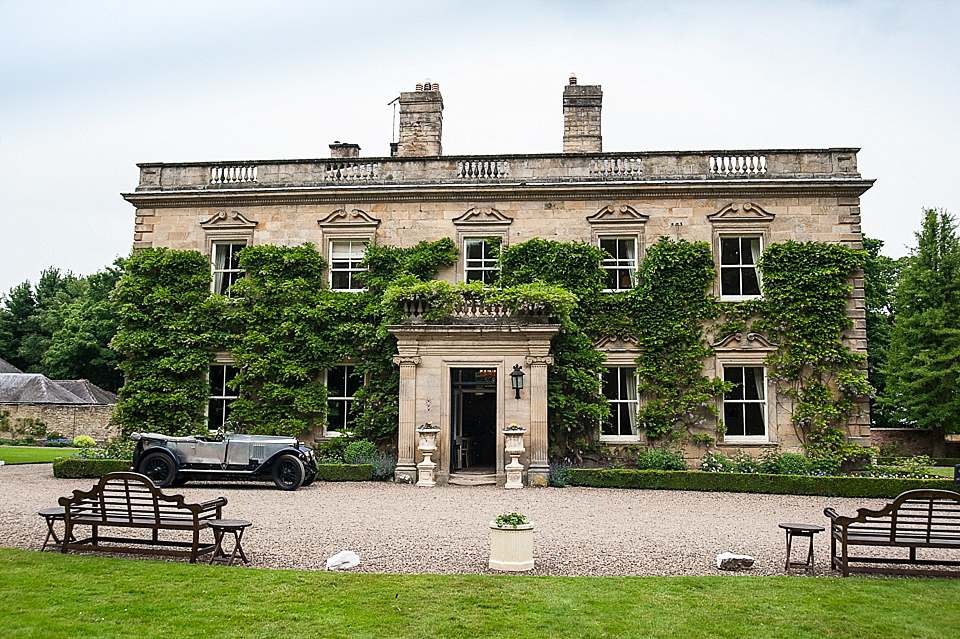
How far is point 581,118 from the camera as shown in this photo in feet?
77.8

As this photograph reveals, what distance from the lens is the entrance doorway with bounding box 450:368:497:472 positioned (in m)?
20.4

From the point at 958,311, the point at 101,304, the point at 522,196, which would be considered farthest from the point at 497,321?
the point at 101,304

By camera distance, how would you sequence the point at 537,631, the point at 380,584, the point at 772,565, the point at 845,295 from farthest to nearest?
the point at 845,295
the point at 772,565
the point at 380,584
the point at 537,631

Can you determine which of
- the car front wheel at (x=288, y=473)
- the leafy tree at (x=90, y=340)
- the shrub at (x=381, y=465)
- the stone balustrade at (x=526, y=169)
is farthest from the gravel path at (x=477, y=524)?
the leafy tree at (x=90, y=340)

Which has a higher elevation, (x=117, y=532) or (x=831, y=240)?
(x=831, y=240)

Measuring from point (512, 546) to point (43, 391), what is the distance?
42119 millimetres

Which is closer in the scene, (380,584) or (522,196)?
(380,584)

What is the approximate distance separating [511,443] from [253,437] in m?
5.69

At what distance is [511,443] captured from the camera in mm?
18609

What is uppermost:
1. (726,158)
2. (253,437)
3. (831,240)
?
(726,158)

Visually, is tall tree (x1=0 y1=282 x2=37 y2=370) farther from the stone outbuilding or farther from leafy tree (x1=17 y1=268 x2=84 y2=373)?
the stone outbuilding

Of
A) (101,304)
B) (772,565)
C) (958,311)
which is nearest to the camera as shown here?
(772,565)

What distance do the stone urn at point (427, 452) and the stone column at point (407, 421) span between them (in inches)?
12.2

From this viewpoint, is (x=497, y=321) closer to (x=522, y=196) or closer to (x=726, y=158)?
(x=522, y=196)
